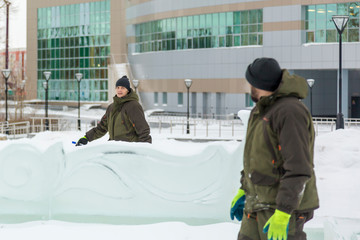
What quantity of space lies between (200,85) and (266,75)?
44.1 m

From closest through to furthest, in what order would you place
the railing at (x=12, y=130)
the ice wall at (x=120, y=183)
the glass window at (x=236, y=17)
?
1. the ice wall at (x=120, y=183)
2. the railing at (x=12, y=130)
3. the glass window at (x=236, y=17)

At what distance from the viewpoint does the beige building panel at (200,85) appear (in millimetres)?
45188

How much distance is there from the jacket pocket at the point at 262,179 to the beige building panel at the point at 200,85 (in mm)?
38586

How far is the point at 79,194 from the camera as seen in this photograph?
7.29 metres

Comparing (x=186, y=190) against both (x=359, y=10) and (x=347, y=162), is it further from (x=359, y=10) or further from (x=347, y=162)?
(x=359, y=10)

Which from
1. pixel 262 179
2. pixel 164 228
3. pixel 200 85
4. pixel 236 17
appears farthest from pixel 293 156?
pixel 200 85

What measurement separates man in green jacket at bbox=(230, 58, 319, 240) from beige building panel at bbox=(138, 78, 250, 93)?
126ft

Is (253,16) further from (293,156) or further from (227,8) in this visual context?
(293,156)

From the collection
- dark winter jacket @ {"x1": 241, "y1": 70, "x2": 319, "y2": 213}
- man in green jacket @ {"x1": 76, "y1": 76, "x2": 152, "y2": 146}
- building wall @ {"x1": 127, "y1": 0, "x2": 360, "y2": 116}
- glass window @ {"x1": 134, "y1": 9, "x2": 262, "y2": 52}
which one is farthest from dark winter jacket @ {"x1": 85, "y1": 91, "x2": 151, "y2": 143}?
glass window @ {"x1": 134, "y1": 9, "x2": 262, "y2": 52}

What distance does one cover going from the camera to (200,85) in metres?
47.8

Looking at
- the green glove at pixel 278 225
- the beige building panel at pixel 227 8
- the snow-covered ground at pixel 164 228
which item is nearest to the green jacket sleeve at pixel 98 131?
the snow-covered ground at pixel 164 228

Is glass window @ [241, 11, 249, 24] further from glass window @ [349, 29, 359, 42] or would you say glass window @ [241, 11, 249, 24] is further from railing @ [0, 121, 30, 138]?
railing @ [0, 121, 30, 138]

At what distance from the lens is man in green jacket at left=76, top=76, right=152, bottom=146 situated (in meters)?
7.31

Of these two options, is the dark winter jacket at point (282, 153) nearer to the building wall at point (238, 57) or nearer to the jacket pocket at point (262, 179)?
the jacket pocket at point (262, 179)
